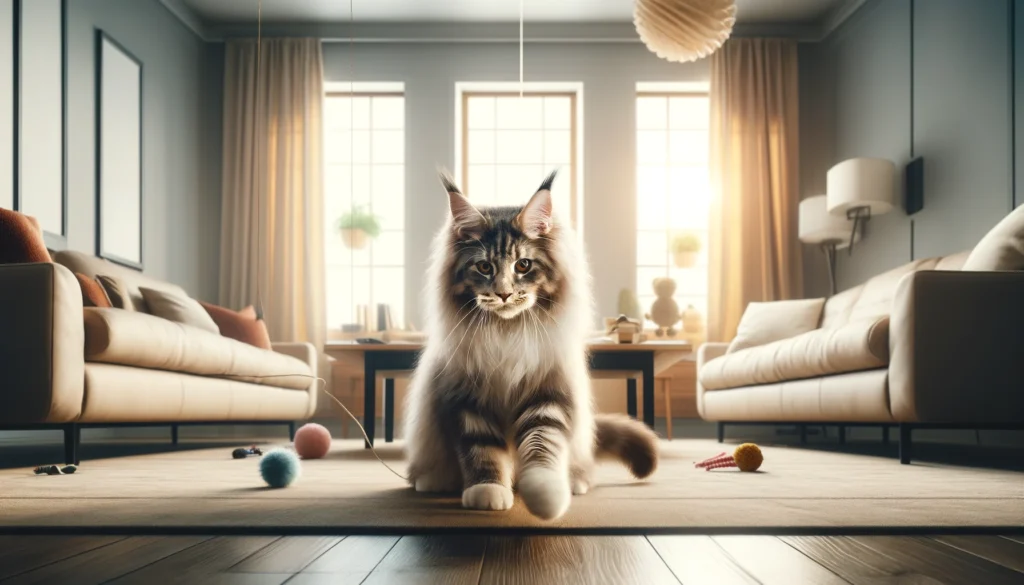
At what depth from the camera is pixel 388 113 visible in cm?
636

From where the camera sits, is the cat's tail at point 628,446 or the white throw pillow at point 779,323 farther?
the white throw pillow at point 779,323

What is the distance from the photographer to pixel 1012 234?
2.57 metres

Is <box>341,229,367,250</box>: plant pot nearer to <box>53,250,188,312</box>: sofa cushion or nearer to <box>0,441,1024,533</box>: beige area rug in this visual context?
<box>53,250,188,312</box>: sofa cushion

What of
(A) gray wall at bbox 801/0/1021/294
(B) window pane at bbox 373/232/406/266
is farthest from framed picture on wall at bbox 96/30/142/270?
(A) gray wall at bbox 801/0/1021/294

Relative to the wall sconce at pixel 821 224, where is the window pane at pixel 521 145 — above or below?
above

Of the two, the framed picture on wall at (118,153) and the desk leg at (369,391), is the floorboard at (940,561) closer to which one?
the desk leg at (369,391)

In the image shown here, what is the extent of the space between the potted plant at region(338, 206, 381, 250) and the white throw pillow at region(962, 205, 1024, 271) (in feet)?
14.2

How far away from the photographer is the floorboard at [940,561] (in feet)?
3.03

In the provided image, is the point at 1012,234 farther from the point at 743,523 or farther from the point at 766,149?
the point at 766,149

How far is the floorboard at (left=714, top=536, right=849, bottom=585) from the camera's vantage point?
3.01ft

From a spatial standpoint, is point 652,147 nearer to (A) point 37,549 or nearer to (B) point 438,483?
(B) point 438,483

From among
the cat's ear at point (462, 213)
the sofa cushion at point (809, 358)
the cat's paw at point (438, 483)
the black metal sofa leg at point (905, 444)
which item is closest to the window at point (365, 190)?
the sofa cushion at point (809, 358)

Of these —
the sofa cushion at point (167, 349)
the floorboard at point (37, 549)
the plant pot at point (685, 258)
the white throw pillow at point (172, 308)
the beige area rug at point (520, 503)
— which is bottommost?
the beige area rug at point (520, 503)

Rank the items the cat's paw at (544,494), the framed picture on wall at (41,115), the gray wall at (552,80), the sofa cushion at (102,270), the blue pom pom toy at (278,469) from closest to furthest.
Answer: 1. the cat's paw at (544,494)
2. the blue pom pom toy at (278,469)
3. the sofa cushion at (102,270)
4. the framed picture on wall at (41,115)
5. the gray wall at (552,80)
